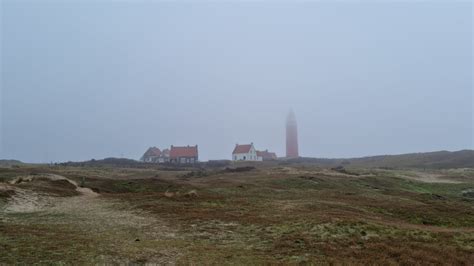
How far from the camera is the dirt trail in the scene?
675 inches

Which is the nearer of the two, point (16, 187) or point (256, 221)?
point (256, 221)

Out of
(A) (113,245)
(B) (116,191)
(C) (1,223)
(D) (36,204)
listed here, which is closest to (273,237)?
(A) (113,245)

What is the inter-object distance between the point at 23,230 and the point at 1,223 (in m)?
3.38

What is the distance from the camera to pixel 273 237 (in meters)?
20.9

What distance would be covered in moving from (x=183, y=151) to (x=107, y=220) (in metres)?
125

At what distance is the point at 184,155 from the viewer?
5851 inches

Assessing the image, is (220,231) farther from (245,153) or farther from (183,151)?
(245,153)

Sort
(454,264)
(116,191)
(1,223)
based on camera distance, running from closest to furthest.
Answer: (454,264) < (1,223) < (116,191)

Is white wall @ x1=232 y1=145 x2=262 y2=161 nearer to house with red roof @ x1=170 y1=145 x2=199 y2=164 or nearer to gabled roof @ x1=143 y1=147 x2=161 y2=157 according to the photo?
house with red roof @ x1=170 y1=145 x2=199 y2=164

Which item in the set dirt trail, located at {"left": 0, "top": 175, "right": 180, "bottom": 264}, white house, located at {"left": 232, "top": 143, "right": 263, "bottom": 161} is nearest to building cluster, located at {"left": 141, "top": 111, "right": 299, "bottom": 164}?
white house, located at {"left": 232, "top": 143, "right": 263, "bottom": 161}

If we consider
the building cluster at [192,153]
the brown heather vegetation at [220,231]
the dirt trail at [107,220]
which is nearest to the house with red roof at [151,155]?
the building cluster at [192,153]

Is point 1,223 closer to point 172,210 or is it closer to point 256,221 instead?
point 172,210

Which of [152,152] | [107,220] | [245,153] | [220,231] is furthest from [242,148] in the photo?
[220,231]

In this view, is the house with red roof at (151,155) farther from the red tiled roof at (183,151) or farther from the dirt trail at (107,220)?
the dirt trail at (107,220)
